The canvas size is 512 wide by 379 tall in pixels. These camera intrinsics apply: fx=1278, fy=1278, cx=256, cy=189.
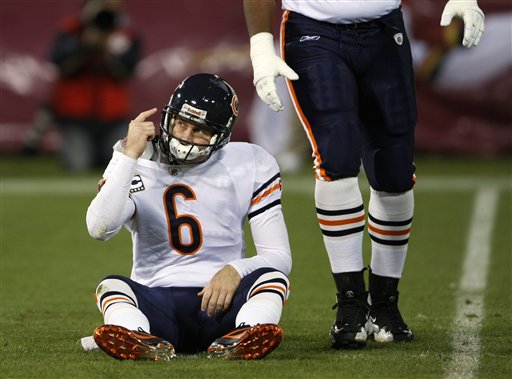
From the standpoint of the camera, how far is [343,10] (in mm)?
4816

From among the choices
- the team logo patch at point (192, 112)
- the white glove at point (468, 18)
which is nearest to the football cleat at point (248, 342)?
the team logo patch at point (192, 112)

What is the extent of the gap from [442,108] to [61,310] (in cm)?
854

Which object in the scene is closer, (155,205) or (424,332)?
(155,205)

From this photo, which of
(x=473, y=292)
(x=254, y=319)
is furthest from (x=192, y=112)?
(x=473, y=292)

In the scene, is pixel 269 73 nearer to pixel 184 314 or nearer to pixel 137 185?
pixel 137 185

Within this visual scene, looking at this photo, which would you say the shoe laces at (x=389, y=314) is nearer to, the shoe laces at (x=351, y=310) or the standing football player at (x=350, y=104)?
the standing football player at (x=350, y=104)

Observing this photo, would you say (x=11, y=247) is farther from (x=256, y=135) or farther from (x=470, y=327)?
(x=256, y=135)

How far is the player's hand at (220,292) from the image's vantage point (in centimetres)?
450

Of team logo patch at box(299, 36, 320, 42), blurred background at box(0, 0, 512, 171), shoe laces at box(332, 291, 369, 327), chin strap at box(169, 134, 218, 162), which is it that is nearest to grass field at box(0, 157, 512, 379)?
shoe laces at box(332, 291, 369, 327)

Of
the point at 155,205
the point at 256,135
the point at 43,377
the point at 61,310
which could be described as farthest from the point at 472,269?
the point at 256,135

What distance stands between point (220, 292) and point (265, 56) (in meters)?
0.90

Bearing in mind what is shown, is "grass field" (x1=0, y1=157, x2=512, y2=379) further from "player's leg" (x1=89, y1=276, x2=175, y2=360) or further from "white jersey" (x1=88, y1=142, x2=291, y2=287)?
"white jersey" (x1=88, y1=142, x2=291, y2=287)

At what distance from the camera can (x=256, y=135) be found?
1371 cm

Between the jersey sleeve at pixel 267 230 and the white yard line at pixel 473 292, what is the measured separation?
72cm
